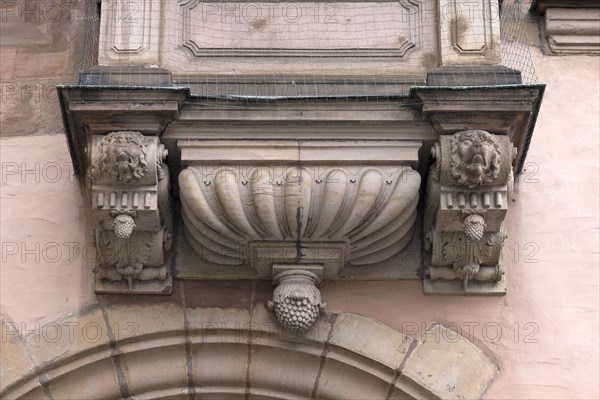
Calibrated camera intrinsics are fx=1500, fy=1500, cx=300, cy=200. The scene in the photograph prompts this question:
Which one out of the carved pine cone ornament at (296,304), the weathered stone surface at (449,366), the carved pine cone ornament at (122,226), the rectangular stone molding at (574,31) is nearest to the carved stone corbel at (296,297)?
the carved pine cone ornament at (296,304)

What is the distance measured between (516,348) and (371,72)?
1231mm

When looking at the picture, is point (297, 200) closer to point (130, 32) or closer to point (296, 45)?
point (296, 45)

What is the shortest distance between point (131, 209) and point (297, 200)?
629 mm

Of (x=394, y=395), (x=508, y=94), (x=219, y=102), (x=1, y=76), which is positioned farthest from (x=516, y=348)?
(x=1, y=76)

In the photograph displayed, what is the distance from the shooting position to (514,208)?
620 centimetres

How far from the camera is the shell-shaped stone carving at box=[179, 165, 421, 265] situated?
5684mm

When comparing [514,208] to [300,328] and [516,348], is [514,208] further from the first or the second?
[300,328]

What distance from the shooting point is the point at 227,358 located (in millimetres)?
5895

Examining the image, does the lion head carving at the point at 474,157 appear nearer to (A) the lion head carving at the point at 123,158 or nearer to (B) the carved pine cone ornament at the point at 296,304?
(B) the carved pine cone ornament at the point at 296,304

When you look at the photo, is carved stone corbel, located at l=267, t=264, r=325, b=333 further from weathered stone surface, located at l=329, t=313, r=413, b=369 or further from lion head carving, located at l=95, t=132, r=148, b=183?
lion head carving, located at l=95, t=132, r=148, b=183

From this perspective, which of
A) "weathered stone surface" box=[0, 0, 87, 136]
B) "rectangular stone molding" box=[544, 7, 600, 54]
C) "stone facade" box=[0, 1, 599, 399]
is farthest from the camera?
"rectangular stone molding" box=[544, 7, 600, 54]

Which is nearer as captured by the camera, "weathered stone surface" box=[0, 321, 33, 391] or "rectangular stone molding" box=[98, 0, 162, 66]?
"weathered stone surface" box=[0, 321, 33, 391]

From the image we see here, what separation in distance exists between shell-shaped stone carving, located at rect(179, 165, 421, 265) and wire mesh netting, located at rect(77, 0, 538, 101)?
12.6 inches

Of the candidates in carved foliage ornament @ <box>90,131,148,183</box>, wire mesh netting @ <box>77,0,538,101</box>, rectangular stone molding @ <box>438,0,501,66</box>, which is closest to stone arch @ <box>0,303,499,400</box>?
carved foliage ornament @ <box>90,131,148,183</box>
